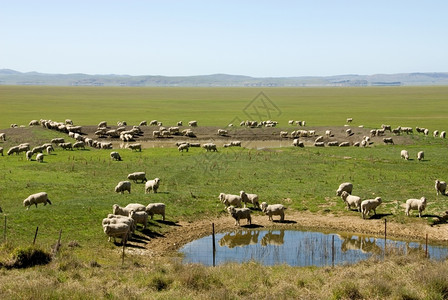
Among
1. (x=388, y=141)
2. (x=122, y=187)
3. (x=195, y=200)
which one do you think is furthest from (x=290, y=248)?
(x=388, y=141)

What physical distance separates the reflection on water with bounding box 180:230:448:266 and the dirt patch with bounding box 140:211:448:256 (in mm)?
585

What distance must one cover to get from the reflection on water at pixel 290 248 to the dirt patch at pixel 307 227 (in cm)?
58

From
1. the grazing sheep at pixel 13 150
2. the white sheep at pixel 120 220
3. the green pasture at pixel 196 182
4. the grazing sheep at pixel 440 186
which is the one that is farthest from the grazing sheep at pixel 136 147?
the grazing sheep at pixel 440 186

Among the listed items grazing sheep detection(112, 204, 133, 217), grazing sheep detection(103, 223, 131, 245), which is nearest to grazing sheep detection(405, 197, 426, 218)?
grazing sheep detection(112, 204, 133, 217)

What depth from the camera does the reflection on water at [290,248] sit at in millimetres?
20172

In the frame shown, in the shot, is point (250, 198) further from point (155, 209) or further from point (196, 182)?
point (196, 182)

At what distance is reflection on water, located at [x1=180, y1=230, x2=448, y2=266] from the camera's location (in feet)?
66.2

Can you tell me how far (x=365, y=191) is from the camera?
30938 mm

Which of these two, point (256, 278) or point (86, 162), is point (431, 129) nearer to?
point (86, 162)

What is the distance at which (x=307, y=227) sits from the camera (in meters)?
25.3

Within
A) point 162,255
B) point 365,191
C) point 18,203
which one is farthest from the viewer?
point 365,191

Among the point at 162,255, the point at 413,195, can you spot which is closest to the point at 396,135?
the point at 413,195

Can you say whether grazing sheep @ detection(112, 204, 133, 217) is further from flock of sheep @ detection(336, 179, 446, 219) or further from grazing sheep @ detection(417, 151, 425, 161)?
grazing sheep @ detection(417, 151, 425, 161)

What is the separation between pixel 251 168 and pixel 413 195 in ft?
44.0
